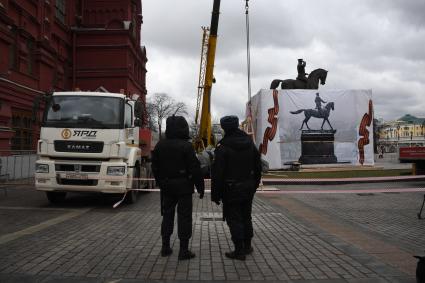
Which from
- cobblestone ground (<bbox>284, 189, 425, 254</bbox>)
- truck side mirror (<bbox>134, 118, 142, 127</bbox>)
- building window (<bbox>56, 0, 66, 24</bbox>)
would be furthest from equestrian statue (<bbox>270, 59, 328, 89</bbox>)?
truck side mirror (<bbox>134, 118, 142, 127</bbox>)

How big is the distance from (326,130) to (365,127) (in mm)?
2936

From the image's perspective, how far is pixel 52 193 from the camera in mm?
12016

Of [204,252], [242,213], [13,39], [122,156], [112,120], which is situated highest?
[13,39]

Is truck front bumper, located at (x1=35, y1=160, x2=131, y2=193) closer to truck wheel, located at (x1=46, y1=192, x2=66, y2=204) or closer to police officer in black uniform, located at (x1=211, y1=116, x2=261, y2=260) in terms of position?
truck wheel, located at (x1=46, y1=192, x2=66, y2=204)

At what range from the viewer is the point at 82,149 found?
10773mm

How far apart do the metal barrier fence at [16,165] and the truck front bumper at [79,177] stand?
3.62 m

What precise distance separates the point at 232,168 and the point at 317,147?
2706cm

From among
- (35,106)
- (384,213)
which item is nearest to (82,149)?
(35,106)

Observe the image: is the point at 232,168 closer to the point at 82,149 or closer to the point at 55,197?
the point at 82,149

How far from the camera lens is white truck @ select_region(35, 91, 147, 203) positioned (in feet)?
35.5

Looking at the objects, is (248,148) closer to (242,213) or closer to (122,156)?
(242,213)

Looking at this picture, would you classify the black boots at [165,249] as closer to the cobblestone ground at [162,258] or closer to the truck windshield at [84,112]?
the cobblestone ground at [162,258]

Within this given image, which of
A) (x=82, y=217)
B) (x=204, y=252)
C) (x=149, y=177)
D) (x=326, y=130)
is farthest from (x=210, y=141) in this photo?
(x=204, y=252)

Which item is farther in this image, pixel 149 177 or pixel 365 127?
pixel 365 127
